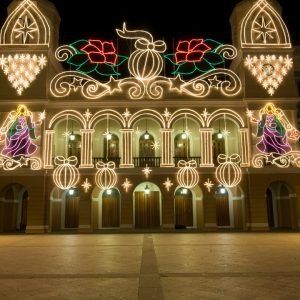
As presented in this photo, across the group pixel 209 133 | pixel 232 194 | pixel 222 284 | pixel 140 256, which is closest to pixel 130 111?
pixel 209 133

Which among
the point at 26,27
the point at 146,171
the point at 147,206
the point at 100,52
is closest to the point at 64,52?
the point at 100,52

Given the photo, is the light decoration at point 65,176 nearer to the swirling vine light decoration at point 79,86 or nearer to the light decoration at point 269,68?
the swirling vine light decoration at point 79,86

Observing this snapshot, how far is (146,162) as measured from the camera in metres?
24.8

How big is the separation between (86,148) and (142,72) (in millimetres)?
5980

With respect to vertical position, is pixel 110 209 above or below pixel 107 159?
below

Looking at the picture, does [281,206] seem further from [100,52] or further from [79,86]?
[100,52]

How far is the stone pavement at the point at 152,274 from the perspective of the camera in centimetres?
681

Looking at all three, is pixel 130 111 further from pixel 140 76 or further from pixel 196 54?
pixel 196 54

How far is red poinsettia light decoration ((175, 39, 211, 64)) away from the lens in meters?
25.0

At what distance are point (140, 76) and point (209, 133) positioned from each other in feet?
18.6

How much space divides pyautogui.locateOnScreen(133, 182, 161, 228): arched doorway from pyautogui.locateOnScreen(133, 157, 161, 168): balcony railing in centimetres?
141

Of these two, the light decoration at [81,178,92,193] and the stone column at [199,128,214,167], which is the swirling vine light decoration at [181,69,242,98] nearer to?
the stone column at [199,128,214,167]

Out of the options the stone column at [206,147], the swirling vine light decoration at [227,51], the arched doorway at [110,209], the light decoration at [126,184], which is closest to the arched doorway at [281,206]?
the stone column at [206,147]

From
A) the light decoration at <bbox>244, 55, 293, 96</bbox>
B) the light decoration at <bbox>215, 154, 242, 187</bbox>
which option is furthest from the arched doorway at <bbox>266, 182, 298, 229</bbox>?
the light decoration at <bbox>244, 55, 293, 96</bbox>
